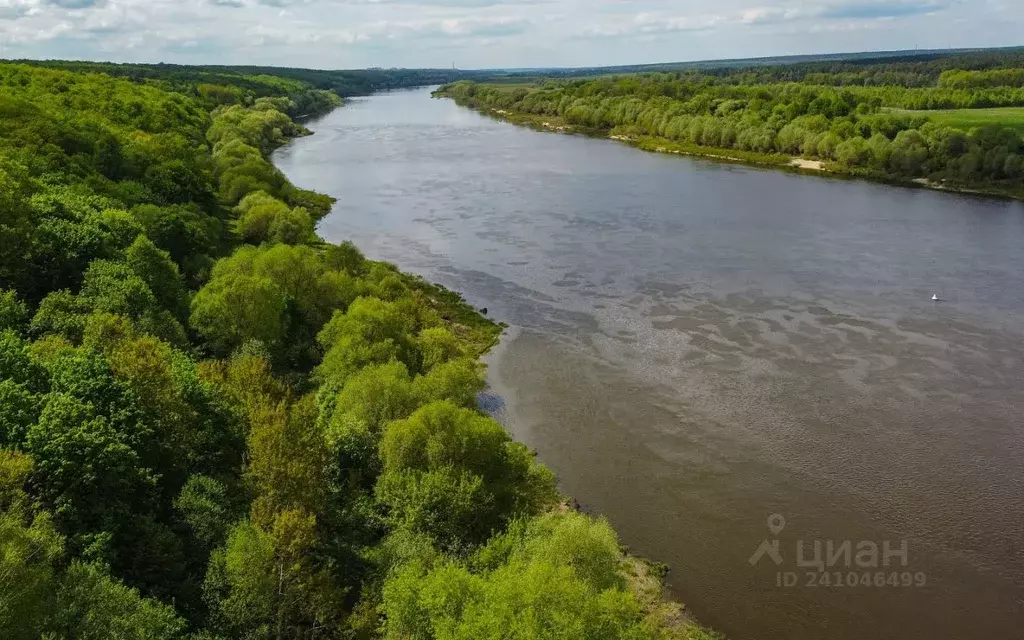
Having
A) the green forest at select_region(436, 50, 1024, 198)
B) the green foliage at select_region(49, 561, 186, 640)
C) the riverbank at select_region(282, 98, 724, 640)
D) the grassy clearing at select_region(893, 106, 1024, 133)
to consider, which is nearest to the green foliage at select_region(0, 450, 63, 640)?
the green foliage at select_region(49, 561, 186, 640)

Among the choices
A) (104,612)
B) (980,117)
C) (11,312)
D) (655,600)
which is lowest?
(655,600)

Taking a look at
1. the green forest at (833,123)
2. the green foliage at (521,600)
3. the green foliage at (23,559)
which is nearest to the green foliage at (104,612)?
the green foliage at (23,559)

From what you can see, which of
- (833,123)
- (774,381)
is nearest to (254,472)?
(774,381)

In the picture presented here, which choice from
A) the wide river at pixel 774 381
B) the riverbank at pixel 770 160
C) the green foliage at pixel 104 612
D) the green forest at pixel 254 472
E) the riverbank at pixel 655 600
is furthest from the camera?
the riverbank at pixel 770 160

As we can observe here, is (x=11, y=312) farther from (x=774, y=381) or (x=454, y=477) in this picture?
(x=774, y=381)

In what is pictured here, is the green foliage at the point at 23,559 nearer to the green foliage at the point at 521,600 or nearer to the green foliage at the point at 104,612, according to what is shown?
the green foliage at the point at 104,612

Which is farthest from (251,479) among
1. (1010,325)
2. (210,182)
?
(210,182)
